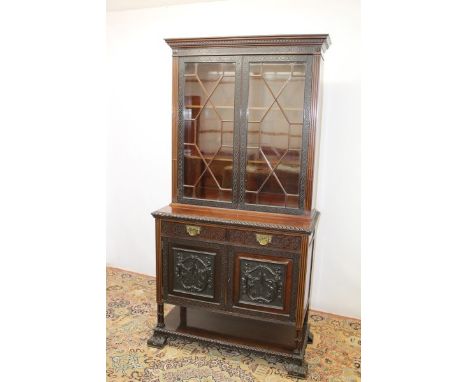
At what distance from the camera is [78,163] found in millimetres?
482

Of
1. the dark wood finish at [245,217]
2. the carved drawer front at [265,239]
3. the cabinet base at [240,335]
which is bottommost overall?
the cabinet base at [240,335]

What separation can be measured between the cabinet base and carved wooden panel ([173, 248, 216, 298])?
1.01 feet

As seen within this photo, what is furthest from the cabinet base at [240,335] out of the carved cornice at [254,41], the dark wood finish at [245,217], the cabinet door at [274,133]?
the carved cornice at [254,41]

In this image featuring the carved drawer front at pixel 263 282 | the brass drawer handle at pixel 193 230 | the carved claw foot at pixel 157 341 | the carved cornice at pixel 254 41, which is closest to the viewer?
the carved cornice at pixel 254 41

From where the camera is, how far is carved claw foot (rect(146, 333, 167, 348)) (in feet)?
8.15

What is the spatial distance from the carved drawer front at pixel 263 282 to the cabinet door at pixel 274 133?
0.33m

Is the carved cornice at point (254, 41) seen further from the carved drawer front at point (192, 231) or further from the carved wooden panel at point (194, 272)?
the carved wooden panel at point (194, 272)

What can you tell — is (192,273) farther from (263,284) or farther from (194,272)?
(263,284)

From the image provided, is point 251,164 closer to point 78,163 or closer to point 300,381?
point 300,381

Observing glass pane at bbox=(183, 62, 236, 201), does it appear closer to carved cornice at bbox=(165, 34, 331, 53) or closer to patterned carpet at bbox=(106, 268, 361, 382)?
carved cornice at bbox=(165, 34, 331, 53)

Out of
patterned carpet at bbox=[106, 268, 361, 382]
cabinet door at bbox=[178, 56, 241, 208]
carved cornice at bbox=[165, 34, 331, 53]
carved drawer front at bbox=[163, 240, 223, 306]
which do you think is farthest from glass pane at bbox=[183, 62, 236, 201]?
patterned carpet at bbox=[106, 268, 361, 382]

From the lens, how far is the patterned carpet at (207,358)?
222cm

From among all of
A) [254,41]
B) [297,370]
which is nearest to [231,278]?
[297,370]

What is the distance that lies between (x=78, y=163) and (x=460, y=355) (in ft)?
1.59
